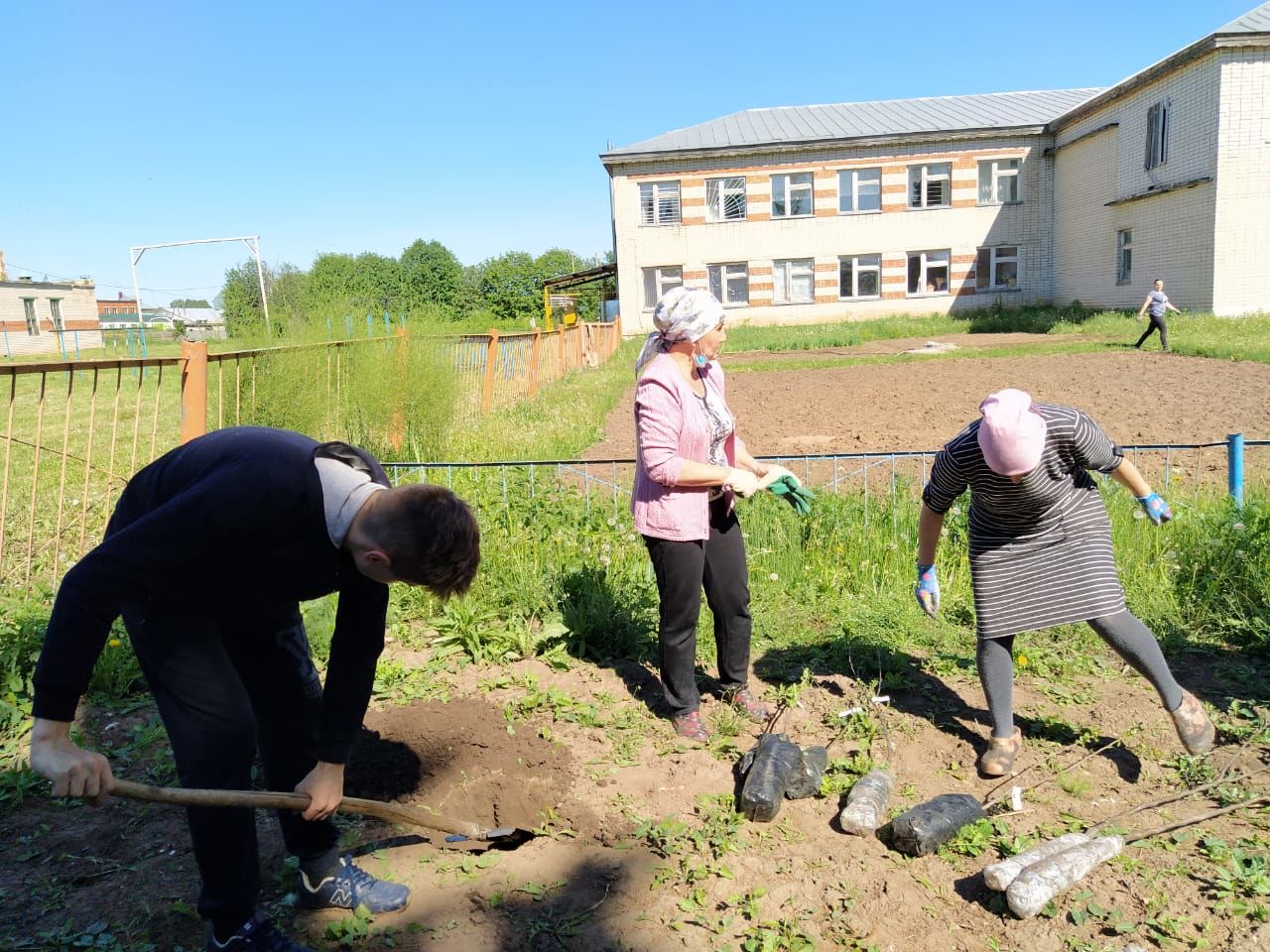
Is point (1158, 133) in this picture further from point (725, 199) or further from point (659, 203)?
point (659, 203)

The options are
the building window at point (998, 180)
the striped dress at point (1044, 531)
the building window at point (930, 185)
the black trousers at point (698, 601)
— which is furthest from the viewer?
the building window at point (930, 185)

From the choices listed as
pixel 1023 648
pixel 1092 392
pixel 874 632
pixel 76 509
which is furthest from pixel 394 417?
pixel 1092 392

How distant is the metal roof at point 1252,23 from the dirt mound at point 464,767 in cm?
2303

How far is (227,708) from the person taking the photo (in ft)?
7.02

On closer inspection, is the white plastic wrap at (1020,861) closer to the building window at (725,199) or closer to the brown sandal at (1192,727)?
the brown sandal at (1192,727)

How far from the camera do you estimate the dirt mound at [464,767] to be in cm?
324

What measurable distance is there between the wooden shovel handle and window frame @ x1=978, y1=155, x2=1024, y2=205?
105ft

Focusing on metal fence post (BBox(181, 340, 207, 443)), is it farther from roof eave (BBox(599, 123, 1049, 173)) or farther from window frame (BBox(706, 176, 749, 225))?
window frame (BBox(706, 176, 749, 225))

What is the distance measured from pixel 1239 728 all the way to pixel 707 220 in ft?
96.2

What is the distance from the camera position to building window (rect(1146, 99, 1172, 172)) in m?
22.6

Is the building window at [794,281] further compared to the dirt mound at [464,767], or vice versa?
the building window at [794,281]

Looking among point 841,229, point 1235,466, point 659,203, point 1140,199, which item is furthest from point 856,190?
point 1235,466

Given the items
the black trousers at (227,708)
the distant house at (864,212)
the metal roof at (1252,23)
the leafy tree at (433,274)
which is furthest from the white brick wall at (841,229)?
the leafy tree at (433,274)

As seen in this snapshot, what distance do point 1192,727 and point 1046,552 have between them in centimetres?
78
